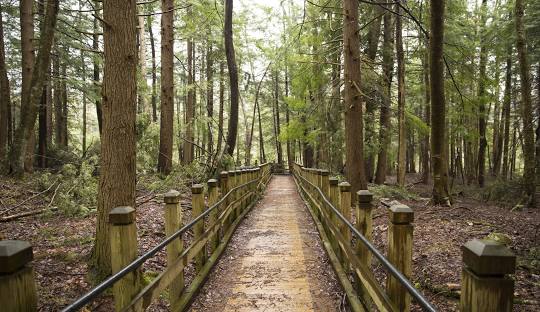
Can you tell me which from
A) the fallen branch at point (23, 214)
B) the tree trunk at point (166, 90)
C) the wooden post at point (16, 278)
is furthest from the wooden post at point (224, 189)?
the wooden post at point (16, 278)

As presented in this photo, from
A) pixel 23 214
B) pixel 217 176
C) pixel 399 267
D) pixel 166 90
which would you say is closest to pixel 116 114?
pixel 399 267

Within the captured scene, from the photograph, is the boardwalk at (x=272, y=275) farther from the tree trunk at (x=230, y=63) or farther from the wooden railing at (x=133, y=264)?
the tree trunk at (x=230, y=63)

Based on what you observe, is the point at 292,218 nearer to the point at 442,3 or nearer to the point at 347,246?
the point at 347,246

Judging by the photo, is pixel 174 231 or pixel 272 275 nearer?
pixel 174 231

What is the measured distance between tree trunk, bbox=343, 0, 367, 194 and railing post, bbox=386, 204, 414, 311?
7.36 meters

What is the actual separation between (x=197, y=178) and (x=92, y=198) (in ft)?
13.9

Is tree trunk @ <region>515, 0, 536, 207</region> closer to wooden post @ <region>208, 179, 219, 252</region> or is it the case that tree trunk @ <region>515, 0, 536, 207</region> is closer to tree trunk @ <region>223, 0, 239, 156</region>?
tree trunk @ <region>223, 0, 239, 156</region>

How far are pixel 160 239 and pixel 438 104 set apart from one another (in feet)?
24.5

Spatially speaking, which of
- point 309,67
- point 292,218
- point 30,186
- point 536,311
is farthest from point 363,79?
point 30,186

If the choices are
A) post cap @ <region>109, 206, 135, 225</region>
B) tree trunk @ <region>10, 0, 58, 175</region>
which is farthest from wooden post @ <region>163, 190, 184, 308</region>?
tree trunk @ <region>10, 0, 58, 175</region>

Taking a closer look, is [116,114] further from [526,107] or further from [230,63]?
[526,107]

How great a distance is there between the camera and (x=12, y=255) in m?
1.72

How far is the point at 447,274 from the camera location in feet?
17.5

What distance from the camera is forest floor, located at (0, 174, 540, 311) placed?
4.64 meters
